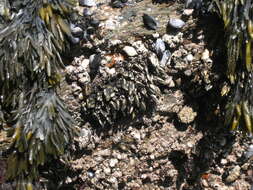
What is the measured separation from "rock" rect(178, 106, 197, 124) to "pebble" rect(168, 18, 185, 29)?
697 mm

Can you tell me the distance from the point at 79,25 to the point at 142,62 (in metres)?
0.61

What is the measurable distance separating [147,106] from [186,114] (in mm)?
342

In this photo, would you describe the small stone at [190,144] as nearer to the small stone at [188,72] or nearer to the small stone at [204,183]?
the small stone at [204,183]

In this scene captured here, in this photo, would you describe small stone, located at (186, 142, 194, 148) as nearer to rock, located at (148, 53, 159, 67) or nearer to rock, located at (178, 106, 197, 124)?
rock, located at (178, 106, 197, 124)

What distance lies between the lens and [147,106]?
356 cm

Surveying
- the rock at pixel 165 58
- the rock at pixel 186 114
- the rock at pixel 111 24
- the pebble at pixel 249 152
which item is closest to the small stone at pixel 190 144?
the rock at pixel 186 114

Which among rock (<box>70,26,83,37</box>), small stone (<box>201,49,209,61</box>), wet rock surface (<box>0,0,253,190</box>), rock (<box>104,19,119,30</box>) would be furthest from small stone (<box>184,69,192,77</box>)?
rock (<box>70,26,83,37</box>)

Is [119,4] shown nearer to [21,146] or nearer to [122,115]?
[122,115]

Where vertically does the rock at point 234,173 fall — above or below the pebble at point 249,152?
below

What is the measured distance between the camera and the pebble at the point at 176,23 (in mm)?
3375

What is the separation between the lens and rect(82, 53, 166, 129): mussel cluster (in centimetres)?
344

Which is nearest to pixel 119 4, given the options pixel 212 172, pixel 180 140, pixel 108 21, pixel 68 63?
pixel 108 21

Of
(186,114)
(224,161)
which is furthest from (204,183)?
(186,114)

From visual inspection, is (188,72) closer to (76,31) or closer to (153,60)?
(153,60)
